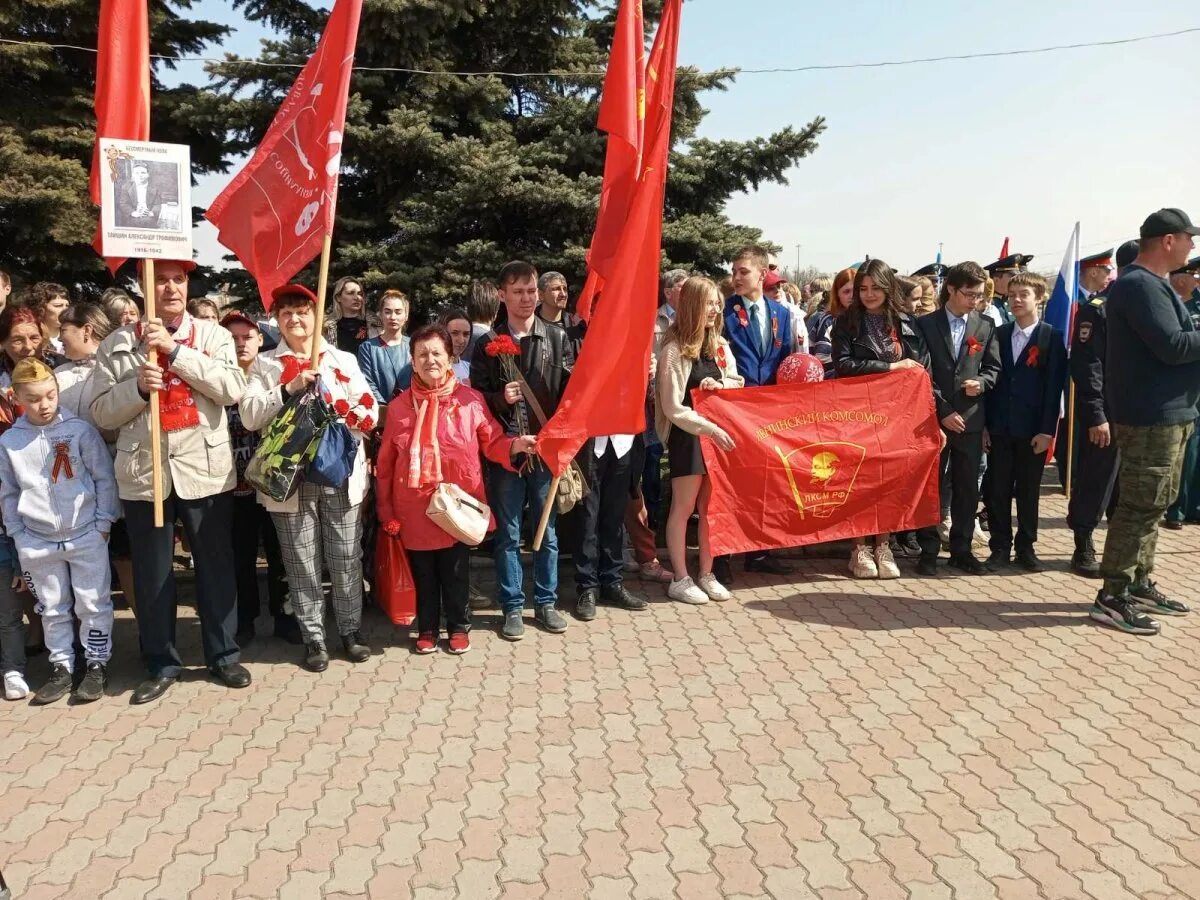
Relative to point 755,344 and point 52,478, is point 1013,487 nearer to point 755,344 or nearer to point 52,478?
point 755,344

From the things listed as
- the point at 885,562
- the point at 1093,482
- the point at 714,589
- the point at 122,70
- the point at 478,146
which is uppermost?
the point at 478,146

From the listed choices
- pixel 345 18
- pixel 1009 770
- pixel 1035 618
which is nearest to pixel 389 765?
pixel 1009 770

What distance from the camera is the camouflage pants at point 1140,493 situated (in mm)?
5074

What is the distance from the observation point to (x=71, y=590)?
14.7 ft

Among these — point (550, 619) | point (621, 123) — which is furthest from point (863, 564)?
point (621, 123)

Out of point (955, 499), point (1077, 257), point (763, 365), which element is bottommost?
point (955, 499)

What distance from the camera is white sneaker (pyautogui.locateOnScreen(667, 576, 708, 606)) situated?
5.75 meters

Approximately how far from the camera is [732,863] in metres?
3.08

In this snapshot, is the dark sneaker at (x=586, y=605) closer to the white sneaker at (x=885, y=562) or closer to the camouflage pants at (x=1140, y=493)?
the white sneaker at (x=885, y=562)

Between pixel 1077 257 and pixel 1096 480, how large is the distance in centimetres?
309

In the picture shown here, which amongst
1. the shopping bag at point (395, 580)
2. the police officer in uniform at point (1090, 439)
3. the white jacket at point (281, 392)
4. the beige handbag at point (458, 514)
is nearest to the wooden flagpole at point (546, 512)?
the beige handbag at point (458, 514)

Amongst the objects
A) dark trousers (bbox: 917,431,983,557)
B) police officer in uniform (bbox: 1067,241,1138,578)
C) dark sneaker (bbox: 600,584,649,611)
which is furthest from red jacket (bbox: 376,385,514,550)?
police officer in uniform (bbox: 1067,241,1138,578)

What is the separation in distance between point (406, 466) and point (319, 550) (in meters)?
0.65

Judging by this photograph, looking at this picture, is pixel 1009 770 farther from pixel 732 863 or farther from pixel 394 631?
pixel 394 631
